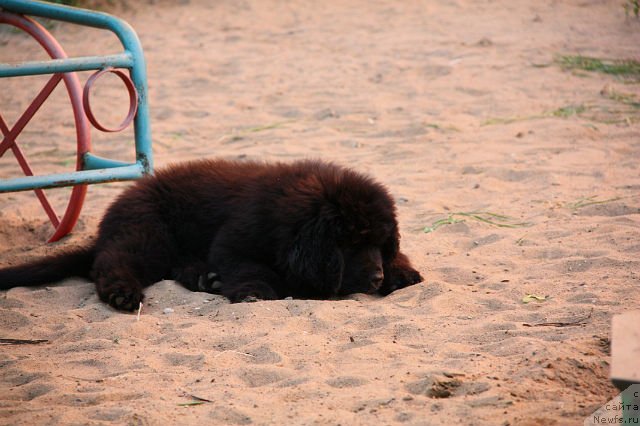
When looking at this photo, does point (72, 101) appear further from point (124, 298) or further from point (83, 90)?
point (124, 298)

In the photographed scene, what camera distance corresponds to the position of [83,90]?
4.93 meters

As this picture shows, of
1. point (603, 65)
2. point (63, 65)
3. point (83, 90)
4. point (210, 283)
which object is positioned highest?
point (63, 65)

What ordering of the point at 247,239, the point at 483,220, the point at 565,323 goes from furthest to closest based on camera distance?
the point at 483,220
the point at 247,239
the point at 565,323

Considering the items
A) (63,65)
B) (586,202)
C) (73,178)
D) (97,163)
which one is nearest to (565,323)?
(586,202)

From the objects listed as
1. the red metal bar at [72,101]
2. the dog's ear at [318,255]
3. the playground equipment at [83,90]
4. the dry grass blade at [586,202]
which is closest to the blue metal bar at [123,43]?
the playground equipment at [83,90]

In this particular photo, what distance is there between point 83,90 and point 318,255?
5.48 ft

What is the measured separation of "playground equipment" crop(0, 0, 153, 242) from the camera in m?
4.96

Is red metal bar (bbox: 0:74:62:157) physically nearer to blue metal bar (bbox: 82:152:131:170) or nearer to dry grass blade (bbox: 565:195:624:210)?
blue metal bar (bbox: 82:152:131:170)

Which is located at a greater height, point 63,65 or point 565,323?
point 63,65

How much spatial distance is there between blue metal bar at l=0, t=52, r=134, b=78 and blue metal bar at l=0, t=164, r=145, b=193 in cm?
61

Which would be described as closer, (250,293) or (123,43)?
(250,293)

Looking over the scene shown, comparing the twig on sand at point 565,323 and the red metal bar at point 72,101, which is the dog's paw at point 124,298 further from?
the twig on sand at point 565,323

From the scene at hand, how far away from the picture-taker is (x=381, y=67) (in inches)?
379

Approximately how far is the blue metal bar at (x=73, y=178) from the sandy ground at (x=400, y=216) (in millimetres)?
615
